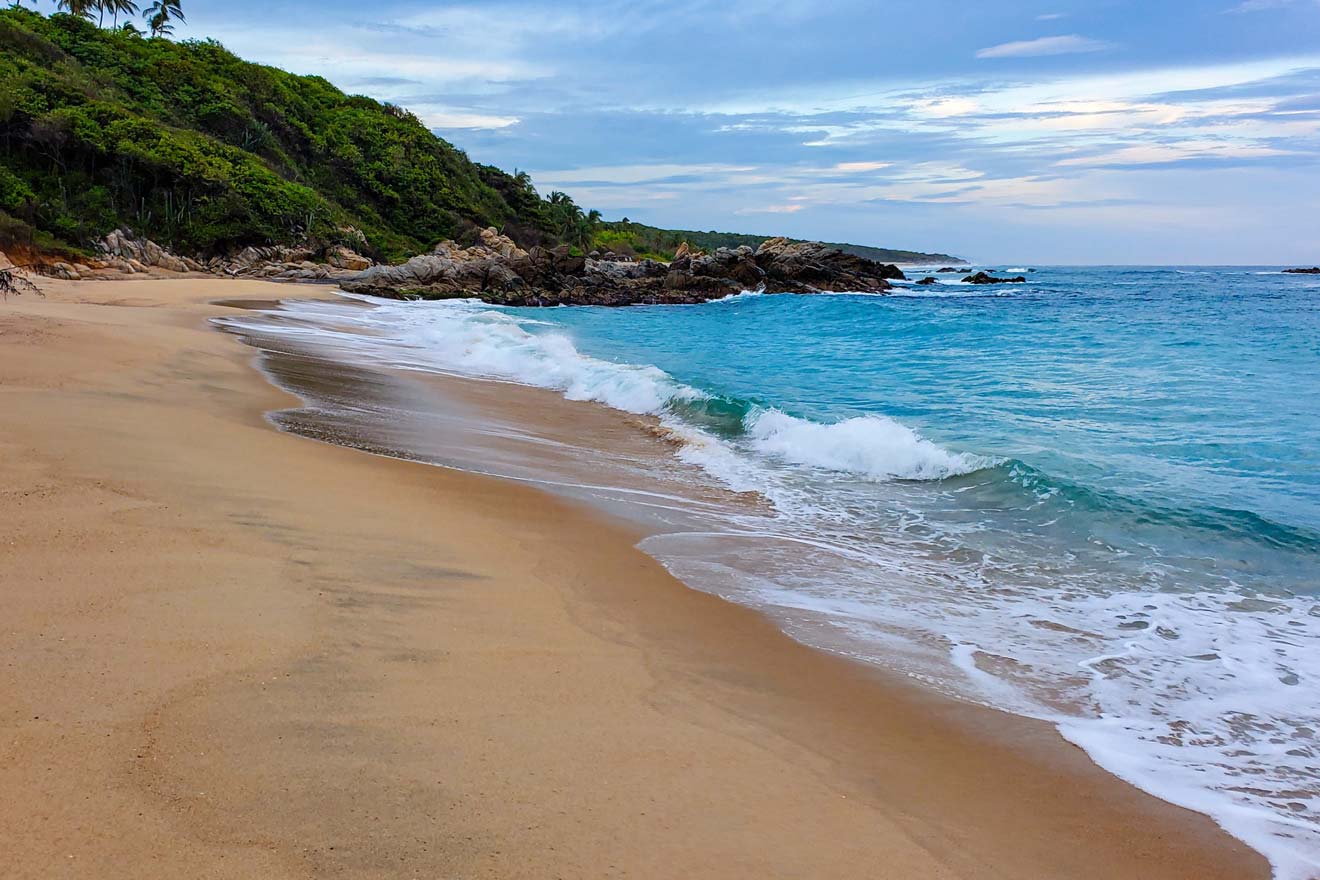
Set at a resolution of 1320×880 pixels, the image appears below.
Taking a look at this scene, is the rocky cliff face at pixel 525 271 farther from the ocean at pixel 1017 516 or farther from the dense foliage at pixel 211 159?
the ocean at pixel 1017 516

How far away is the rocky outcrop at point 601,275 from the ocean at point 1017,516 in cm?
2497

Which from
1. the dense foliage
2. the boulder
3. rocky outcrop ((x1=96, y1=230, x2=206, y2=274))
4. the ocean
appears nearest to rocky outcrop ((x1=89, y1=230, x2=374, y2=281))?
rocky outcrop ((x1=96, y1=230, x2=206, y2=274))

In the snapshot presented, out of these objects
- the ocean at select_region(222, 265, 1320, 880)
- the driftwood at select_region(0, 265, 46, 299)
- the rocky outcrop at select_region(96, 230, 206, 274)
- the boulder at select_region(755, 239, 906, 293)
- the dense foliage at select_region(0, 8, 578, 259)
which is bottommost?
the ocean at select_region(222, 265, 1320, 880)

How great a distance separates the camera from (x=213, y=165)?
4531 centimetres

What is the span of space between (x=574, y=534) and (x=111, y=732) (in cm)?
358

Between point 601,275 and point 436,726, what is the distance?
49.9 metres

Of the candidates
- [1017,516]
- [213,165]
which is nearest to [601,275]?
[213,165]

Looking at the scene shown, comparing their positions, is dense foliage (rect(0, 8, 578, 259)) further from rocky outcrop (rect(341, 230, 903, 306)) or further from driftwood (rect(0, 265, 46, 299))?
driftwood (rect(0, 265, 46, 299))

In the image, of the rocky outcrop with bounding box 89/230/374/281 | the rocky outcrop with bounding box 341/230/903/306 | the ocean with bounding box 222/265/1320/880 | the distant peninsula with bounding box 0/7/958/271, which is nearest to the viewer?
the ocean with bounding box 222/265/1320/880

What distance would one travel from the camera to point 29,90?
41031 mm

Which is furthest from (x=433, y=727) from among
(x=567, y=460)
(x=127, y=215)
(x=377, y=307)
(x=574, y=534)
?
(x=127, y=215)

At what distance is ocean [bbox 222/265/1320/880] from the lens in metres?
3.96

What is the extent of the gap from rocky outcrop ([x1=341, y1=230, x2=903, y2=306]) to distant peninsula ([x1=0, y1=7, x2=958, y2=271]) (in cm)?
576

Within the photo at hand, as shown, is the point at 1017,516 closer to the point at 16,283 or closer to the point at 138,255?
the point at 16,283
